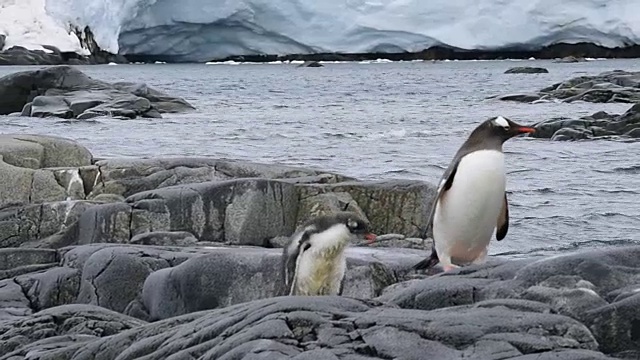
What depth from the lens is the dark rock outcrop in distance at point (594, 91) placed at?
25172mm

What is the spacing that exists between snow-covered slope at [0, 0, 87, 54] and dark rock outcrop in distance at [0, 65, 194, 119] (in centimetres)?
2904

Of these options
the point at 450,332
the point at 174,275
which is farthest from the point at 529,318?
the point at 174,275

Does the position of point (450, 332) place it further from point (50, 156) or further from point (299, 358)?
point (50, 156)

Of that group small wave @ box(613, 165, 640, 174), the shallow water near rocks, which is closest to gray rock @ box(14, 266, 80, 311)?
the shallow water near rocks

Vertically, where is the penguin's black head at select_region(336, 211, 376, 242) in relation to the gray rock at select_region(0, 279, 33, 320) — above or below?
above

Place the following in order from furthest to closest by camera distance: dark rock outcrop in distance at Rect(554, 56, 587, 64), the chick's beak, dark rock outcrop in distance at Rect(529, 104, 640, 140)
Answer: dark rock outcrop in distance at Rect(554, 56, 587, 64), dark rock outcrop in distance at Rect(529, 104, 640, 140), the chick's beak

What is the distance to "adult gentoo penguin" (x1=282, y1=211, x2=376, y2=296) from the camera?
473 centimetres

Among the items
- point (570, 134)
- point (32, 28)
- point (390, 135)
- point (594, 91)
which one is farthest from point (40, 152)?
point (32, 28)

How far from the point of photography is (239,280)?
541 centimetres

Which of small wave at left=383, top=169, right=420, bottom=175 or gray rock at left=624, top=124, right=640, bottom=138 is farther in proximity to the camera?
gray rock at left=624, top=124, right=640, bottom=138

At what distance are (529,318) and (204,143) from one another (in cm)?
1339

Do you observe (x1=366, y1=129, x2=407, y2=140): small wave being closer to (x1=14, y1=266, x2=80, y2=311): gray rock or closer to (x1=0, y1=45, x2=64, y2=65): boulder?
(x1=14, y1=266, x2=80, y2=311): gray rock

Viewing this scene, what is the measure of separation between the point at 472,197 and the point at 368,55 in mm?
49089

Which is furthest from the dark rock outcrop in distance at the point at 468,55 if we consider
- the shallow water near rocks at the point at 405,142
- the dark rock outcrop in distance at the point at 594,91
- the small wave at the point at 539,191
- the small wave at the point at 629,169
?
the small wave at the point at 539,191
